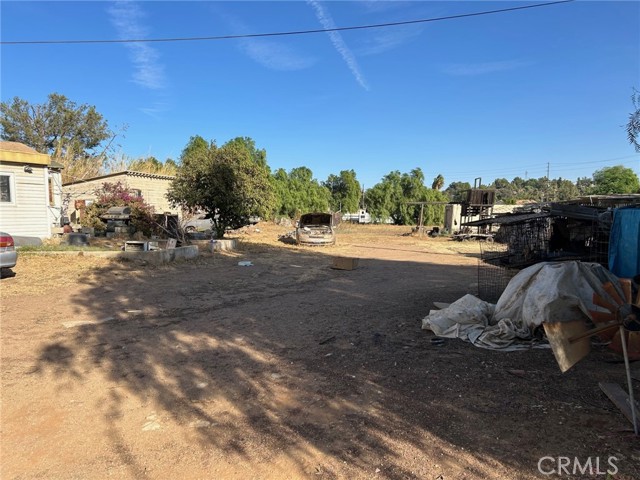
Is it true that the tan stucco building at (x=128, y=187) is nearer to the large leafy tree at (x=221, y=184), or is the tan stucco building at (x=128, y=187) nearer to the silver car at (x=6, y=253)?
the large leafy tree at (x=221, y=184)

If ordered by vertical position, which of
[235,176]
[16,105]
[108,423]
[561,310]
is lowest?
[108,423]

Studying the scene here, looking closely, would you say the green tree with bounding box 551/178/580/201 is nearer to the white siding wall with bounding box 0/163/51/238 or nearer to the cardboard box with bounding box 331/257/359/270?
the cardboard box with bounding box 331/257/359/270

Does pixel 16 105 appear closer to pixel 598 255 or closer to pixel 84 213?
pixel 84 213

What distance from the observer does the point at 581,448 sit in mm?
2939

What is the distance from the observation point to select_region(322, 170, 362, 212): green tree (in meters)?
55.7

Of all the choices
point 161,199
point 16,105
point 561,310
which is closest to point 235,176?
point 161,199

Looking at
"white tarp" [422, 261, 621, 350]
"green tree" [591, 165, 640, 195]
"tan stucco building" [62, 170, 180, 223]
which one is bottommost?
"white tarp" [422, 261, 621, 350]

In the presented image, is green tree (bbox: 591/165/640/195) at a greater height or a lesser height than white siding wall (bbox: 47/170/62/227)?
greater

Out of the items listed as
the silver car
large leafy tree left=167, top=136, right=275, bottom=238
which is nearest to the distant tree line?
large leafy tree left=167, top=136, right=275, bottom=238

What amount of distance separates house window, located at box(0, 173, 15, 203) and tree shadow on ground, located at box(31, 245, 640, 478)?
32.7ft

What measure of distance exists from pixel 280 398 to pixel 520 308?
3803mm

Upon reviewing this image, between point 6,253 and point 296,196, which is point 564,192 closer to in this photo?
point 296,196

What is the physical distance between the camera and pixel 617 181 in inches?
1645

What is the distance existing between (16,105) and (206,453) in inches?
1990
